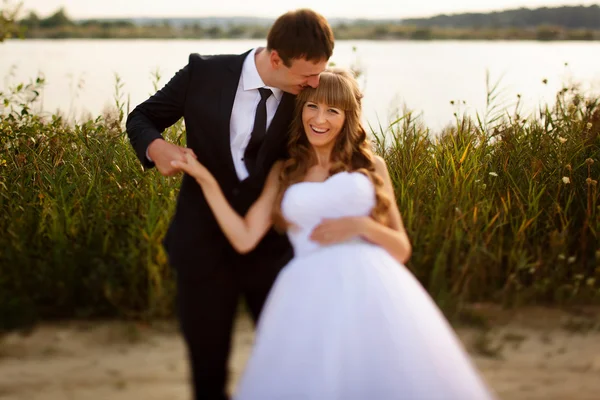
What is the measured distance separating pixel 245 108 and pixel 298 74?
32 centimetres

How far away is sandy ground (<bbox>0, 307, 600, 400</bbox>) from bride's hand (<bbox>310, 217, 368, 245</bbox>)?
849 mm

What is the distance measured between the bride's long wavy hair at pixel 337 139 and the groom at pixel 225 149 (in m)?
0.07

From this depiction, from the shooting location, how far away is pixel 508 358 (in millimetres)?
3564

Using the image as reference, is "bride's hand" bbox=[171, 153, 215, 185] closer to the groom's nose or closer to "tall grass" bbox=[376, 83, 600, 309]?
the groom's nose

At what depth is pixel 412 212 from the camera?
4469 mm

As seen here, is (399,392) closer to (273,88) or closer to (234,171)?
(234,171)

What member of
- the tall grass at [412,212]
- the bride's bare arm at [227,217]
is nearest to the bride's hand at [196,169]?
the bride's bare arm at [227,217]

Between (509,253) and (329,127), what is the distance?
1.61 meters

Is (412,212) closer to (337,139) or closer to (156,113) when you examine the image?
(337,139)

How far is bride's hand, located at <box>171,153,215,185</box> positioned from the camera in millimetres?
3115

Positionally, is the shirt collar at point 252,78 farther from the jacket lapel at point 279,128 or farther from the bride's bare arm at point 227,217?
the bride's bare arm at point 227,217

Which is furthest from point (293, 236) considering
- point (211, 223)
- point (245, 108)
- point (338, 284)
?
point (245, 108)

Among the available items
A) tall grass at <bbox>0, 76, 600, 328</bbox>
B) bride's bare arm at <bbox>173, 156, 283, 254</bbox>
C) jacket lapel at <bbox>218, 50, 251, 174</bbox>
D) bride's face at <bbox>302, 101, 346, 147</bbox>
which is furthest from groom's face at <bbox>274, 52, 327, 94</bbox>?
tall grass at <bbox>0, 76, 600, 328</bbox>

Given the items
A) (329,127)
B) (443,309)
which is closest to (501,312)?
(443,309)
